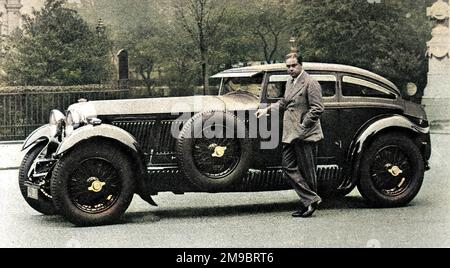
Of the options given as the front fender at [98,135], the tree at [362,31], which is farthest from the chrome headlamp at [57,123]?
the tree at [362,31]

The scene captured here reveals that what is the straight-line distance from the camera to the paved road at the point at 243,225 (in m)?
7.18

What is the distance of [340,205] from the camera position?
941 centimetres

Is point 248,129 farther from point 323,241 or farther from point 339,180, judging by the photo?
point 323,241

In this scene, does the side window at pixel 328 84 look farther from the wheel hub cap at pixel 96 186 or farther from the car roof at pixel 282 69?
the wheel hub cap at pixel 96 186

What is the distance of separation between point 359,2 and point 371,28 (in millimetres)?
723

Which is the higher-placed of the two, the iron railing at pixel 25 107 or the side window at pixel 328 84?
the side window at pixel 328 84

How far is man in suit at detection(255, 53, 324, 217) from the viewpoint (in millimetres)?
8312

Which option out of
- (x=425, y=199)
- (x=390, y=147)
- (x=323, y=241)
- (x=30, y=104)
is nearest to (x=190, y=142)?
(x=323, y=241)

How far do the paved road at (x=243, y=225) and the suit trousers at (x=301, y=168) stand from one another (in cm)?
29

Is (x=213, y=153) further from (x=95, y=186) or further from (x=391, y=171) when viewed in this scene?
(x=391, y=171)

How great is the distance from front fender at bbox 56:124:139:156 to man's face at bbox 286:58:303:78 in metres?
1.88

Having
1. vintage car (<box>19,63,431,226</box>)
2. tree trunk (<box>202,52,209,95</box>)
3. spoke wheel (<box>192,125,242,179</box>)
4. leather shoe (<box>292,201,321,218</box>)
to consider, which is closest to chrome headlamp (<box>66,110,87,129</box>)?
vintage car (<box>19,63,431,226</box>)

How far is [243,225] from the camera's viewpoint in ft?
26.5
